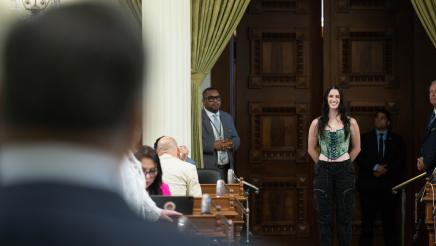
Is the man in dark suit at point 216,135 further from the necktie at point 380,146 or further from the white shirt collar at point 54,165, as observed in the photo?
the white shirt collar at point 54,165

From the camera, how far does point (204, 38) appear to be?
11.2m

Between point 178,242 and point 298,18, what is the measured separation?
11.8m

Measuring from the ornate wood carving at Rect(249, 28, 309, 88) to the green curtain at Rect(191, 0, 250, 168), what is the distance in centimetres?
139

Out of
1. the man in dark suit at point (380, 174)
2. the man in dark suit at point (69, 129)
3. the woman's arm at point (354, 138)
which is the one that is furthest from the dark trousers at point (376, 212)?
the man in dark suit at point (69, 129)

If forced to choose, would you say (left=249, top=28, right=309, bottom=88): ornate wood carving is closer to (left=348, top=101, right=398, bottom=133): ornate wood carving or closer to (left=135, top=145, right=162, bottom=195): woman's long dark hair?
(left=348, top=101, right=398, bottom=133): ornate wood carving

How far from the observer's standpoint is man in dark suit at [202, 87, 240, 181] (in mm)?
11164

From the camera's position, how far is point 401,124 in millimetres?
12703

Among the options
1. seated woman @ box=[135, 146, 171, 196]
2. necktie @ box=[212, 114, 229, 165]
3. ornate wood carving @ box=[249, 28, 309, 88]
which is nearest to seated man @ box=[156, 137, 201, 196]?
seated woman @ box=[135, 146, 171, 196]

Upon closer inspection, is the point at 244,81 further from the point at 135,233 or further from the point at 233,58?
the point at 135,233

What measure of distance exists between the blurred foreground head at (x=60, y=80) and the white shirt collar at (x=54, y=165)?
0.05 feet

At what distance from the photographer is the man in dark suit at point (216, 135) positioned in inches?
440

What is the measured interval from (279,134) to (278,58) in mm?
1028

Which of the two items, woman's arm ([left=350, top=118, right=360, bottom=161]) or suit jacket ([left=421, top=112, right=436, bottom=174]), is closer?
woman's arm ([left=350, top=118, right=360, bottom=161])

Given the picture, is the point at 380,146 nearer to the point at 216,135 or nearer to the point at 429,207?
the point at 216,135
